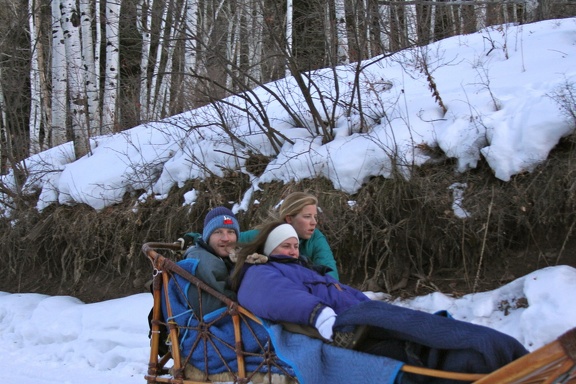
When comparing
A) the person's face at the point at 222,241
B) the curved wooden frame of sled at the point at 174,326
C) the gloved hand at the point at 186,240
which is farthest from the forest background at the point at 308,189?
the curved wooden frame of sled at the point at 174,326

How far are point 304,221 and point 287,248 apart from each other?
33.1 inches

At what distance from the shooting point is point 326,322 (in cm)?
276

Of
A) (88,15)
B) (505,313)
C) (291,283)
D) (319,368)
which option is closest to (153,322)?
(291,283)

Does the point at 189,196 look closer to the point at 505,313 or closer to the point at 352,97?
the point at 352,97

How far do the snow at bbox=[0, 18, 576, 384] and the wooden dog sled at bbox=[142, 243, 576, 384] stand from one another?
1.69 metres

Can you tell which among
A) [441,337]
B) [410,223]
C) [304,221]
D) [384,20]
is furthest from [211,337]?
[384,20]

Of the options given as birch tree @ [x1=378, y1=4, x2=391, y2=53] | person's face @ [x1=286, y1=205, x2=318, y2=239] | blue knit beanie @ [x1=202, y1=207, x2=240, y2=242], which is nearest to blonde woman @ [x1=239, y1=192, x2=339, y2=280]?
person's face @ [x1=286, y1=205, x2=318, y2=239]

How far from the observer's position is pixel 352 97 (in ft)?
21.9

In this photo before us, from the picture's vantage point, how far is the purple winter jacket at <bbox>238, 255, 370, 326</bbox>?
9.41 feet

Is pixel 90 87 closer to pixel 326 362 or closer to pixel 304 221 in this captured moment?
pixel 304 221

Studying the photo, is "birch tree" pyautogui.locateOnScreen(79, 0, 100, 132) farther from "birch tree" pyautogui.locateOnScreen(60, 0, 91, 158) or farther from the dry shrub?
→ the dry shrub

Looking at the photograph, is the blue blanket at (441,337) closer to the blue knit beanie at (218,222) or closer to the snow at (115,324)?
the blue knit beanie at (218,222)

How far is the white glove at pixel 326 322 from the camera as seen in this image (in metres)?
2.74

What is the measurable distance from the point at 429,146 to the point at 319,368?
3.57m
